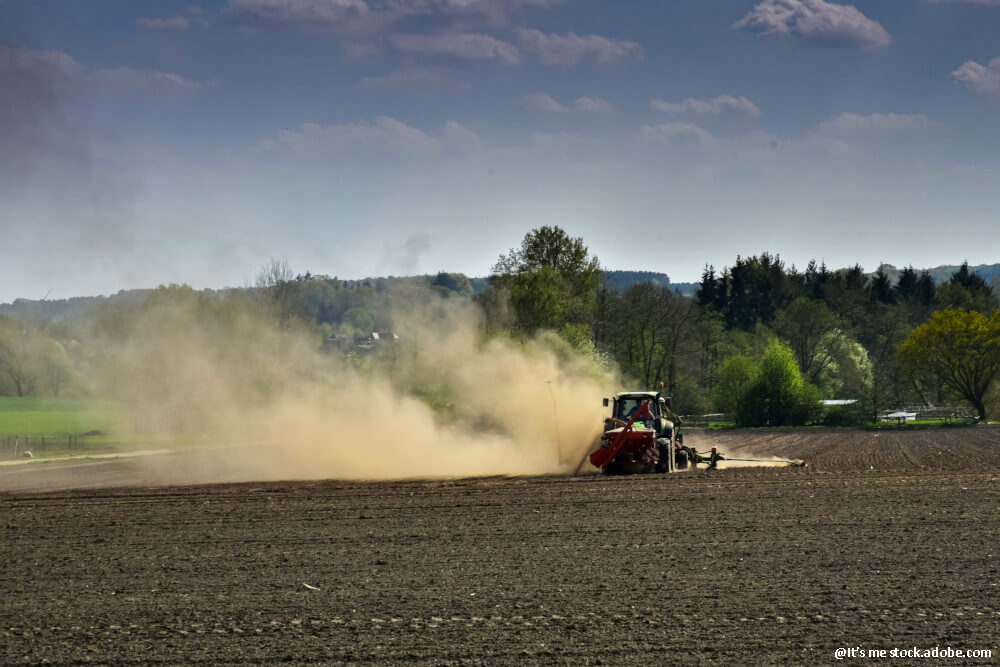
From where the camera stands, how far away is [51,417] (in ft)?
178

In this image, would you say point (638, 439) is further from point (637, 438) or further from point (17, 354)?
point (17, 354)

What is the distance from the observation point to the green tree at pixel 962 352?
276 ft

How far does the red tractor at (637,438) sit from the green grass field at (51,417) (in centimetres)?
2715

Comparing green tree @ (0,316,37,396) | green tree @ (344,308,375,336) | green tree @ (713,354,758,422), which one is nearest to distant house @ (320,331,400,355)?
green tree @ (344,308,375,336)

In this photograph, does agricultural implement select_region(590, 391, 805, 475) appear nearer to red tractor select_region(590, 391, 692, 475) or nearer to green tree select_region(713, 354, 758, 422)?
red tractor select_region(590, 391, 692, 475)

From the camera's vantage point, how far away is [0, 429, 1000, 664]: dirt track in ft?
39.1

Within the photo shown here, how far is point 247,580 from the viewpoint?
1578 cm

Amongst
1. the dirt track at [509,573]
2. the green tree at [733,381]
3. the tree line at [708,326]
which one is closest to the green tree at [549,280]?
the tree line at [708,326]

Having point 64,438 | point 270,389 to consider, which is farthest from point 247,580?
point 64,438

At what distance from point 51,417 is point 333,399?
26.6 m

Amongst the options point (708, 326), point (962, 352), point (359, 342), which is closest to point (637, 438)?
point (359, 342)

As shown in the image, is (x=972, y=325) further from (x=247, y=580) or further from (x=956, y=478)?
(x=247, y=580)

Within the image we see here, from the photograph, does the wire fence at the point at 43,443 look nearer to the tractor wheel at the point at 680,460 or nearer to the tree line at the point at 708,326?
the tree line at the point at 708,326

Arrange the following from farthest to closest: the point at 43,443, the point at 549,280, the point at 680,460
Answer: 1. the point at 549,280
2. the point at 43,443
3. the point at 680,460
